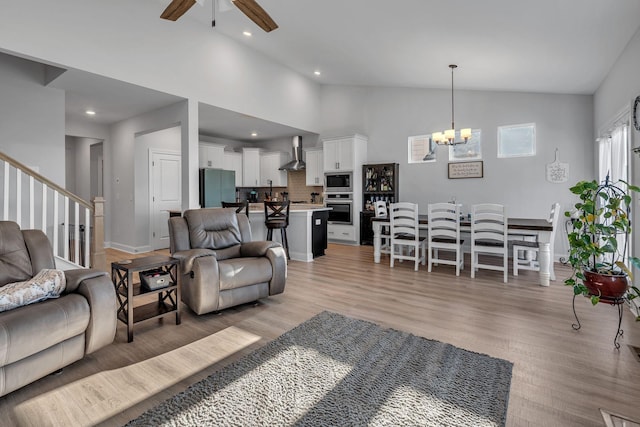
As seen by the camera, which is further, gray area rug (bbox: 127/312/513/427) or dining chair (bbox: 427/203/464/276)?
dining chair (bbox: 427/203/464/276)

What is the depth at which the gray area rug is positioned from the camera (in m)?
1.64

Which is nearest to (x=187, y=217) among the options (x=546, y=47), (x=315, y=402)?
(x=315, y=402)

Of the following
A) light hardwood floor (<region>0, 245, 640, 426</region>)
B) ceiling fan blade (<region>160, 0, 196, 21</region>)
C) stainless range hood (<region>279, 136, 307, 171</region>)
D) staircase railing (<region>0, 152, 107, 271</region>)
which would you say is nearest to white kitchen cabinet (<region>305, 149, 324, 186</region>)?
stainless range hood (<region>279, 136, 307, 171</region>)

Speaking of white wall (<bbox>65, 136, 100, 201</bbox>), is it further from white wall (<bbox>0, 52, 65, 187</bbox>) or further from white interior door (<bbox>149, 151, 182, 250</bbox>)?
white wall (<bbox>0, 52, 65, 187</bbox>)

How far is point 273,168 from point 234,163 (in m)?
1.00

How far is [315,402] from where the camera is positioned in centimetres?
176

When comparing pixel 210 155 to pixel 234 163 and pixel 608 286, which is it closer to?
pixel 234 163

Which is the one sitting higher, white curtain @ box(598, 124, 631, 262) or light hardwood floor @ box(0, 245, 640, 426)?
white curtain @ box(598, 124, 631, 262)

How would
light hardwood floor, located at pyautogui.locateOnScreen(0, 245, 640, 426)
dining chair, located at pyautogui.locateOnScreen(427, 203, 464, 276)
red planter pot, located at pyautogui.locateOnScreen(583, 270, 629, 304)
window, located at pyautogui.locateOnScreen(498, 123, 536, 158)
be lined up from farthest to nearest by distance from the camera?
window, located at pyautogui.locateOnScreen(498, 123, 536, 158) → dining chair, located at pyautogui.locateOnScreen(427, 203, 464, 276) → red planter pot, located at pyautogui.locateOnScreen(583, 270, 629, 304) → light hardwood floor, located at pyautogui.locateOnScreen(0, 245, 640, 426)

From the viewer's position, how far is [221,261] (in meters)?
3.15

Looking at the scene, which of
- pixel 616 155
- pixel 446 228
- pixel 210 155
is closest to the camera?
pixel 616 155

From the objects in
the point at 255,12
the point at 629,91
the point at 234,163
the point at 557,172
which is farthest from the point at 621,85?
the point at 234,163

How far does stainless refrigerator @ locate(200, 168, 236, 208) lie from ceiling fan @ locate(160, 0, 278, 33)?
4.00m

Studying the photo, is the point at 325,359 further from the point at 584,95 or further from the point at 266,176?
the point at 266,176
